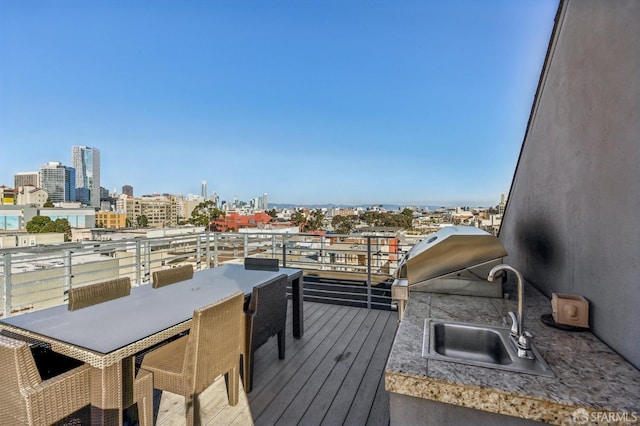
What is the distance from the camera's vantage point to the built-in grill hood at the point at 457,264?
173 cm

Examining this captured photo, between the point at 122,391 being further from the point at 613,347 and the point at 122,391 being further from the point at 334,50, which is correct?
the point at 334,50

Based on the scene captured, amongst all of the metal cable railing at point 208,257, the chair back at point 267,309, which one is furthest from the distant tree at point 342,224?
the chair back at point 267,309

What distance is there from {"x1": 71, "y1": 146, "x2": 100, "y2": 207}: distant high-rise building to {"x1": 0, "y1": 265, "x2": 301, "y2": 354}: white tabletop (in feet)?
258

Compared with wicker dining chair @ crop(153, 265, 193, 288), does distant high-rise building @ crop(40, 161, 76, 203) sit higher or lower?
higher

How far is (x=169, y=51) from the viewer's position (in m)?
8.95

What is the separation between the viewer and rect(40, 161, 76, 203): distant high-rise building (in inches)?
1866

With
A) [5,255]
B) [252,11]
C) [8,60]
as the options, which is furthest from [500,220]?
[8,60]

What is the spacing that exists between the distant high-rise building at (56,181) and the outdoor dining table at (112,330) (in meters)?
61.5

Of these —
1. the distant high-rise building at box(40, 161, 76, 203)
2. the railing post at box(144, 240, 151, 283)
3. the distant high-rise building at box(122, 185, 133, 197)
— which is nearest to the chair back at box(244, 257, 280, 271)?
the railing post at box(144, 240, 151, 283)

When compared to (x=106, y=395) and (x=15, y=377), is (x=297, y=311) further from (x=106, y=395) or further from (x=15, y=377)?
(x=15, y=377)

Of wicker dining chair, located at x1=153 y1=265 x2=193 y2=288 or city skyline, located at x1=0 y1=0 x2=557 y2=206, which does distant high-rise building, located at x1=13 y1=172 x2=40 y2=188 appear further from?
wicker dining chair, located at x1=153 y1=265 x2=193 y2=288

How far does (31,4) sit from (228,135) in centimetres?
1146

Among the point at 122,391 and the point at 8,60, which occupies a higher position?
the point at 8,60

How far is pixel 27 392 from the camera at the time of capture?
1.16 metres
